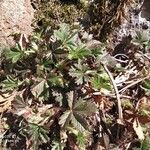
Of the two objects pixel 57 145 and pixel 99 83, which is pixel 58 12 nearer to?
pixel 99 83

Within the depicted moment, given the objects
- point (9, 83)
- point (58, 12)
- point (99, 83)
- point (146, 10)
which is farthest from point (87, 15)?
point (9, 83)

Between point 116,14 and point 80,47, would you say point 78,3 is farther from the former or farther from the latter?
point 80,47

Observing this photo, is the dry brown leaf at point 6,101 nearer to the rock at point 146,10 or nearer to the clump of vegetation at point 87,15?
the clump of vegetation at point 87,15

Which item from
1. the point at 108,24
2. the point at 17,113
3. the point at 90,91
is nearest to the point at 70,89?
the point at 90,91

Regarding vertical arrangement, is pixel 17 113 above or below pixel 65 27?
below

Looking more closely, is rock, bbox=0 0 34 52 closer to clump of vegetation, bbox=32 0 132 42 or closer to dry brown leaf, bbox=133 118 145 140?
clump of vegetation, bbox=32 0 132 42

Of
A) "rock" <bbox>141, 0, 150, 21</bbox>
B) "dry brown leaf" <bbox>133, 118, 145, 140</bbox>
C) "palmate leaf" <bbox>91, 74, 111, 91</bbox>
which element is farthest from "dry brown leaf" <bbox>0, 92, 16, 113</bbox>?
"rock" <bbox>141, 0, 150, 21</bbox>

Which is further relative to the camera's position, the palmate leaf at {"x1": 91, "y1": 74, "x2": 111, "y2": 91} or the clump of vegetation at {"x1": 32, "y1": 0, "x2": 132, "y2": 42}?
the clump of vegetation at {"x1": 32, "y1": 0, "x2": 132, "y2": 42}

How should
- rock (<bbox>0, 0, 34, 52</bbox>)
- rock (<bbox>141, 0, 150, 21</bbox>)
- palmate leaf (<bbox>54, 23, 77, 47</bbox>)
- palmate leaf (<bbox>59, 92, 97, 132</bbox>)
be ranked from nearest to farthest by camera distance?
1. palmate leaf (<bbox>59, 92, 97, 132</bbox>)
2. palmate leaf (<bbox>54, 23, 77, 47</bbox>)
3. rock (<bbox>0, 0, 34, 52</bbox>)
4. rock (<bbox>141, 0, 150, 21</bbox>)

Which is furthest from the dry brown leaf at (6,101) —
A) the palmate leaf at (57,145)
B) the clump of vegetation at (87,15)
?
the clump of vegetation at (87,15)
